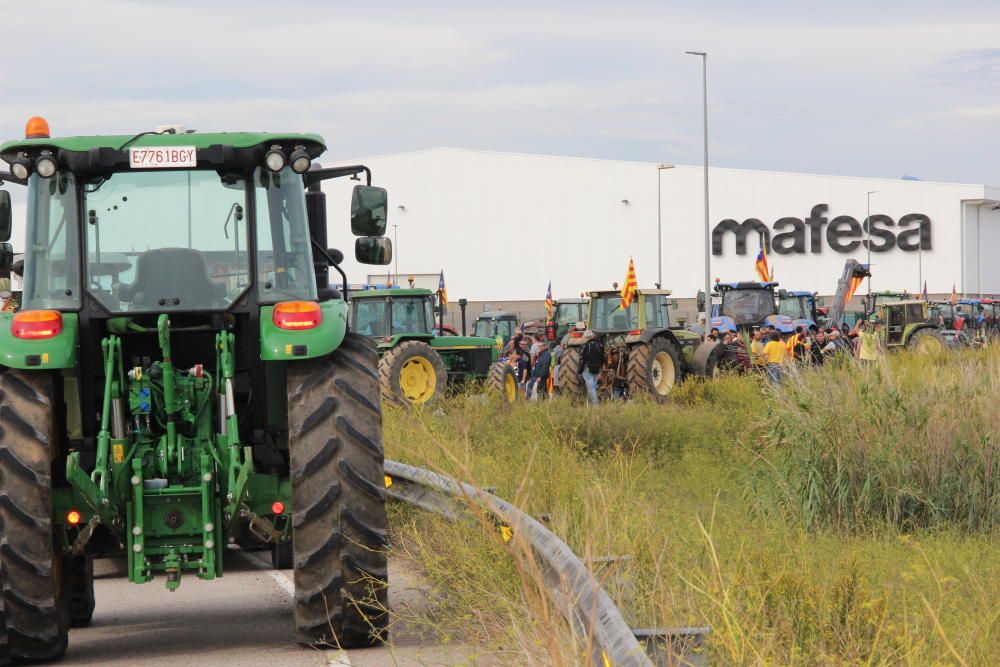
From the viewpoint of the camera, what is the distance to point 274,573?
11219mm

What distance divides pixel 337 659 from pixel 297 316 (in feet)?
5.94

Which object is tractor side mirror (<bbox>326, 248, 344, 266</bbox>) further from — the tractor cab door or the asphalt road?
the tractor cab door

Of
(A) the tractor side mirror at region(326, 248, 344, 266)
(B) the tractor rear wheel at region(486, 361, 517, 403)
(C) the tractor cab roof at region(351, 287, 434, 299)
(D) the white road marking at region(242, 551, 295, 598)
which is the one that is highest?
(A) the tractor side mirror at region(326, 248, 344, 266)

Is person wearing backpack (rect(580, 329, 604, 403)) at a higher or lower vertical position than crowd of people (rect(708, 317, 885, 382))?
lower

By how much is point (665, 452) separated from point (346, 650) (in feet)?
32.5

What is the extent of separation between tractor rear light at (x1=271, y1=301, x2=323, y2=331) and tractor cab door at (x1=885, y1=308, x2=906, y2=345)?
3176cm

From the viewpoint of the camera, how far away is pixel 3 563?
25.2 feet

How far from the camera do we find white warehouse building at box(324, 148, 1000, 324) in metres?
76.4

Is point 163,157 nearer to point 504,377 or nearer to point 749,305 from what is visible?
point 504,377

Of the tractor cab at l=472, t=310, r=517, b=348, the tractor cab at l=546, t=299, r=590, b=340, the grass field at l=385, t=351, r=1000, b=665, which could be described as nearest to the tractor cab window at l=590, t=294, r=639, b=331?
the grass field at l=385, t=351, r=1000, b=665

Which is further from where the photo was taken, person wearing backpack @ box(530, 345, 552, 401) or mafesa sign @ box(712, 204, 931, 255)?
mafesa sign @ box(712, 204, 931, 255)

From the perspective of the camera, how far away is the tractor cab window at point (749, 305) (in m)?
34.4

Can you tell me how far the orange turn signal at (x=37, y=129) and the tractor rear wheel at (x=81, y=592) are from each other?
2.39 metres

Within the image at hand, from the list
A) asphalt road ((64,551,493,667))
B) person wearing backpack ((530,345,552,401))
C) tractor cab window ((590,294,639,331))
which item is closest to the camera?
asphalt road ((64,551,493,667))
